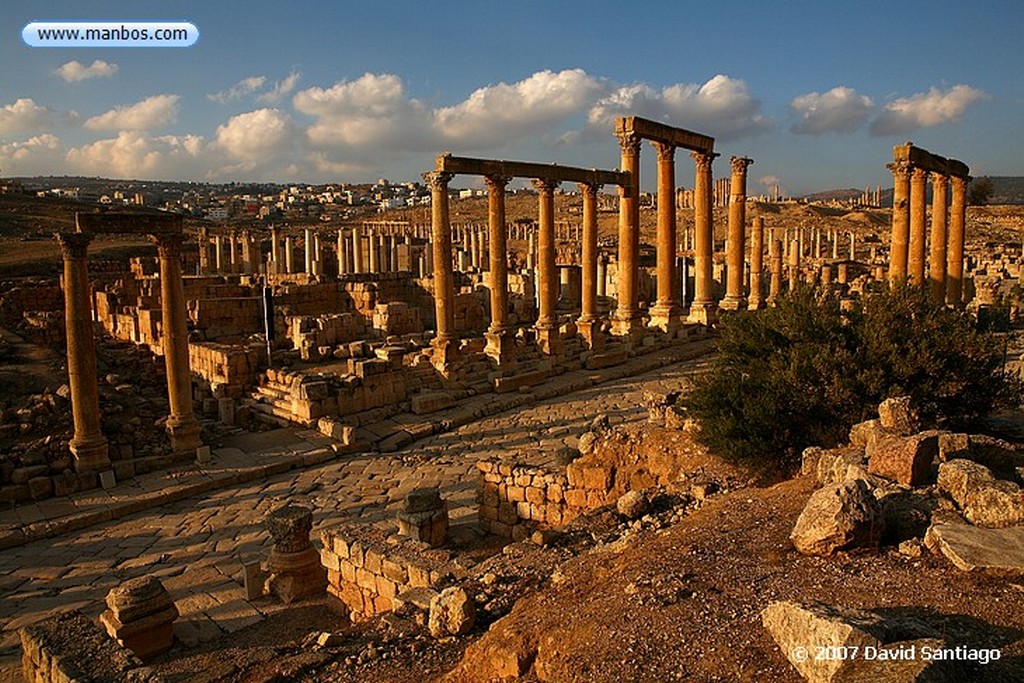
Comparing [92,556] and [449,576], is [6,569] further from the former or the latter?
[449,576]

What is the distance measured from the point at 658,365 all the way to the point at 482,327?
8577 millimetres

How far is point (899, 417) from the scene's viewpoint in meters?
7.77

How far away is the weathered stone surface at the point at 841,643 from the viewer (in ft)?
11.0

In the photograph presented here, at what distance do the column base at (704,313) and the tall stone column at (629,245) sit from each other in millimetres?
3094

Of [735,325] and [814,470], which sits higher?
[735,325]

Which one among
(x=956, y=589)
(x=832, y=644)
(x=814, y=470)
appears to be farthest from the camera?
(x=814, y=470)


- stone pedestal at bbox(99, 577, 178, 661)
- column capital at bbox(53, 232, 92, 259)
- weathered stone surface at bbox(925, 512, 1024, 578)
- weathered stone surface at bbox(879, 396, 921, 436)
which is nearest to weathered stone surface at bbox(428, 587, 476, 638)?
stone pedestal at bbox(99, 577, 178, 661)

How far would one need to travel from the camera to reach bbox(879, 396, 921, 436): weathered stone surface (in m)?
7.73

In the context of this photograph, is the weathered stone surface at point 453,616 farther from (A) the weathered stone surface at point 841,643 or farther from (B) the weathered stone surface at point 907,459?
(B) the weathered stone surface at point 907,459

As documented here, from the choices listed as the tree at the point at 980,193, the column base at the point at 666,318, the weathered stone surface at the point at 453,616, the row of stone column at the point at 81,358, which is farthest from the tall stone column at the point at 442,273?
the tree at the point at 980,193

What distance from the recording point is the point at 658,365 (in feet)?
67.2

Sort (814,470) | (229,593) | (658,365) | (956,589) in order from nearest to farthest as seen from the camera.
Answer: (956,589) < (814,470) < (229,593) < (658,365)

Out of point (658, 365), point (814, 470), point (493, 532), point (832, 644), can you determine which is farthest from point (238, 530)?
point (658, 365)

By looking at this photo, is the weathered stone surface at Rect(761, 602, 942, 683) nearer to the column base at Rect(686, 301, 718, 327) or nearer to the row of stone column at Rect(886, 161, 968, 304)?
the row of stone column at Rect(886, 161, 968, 304)
